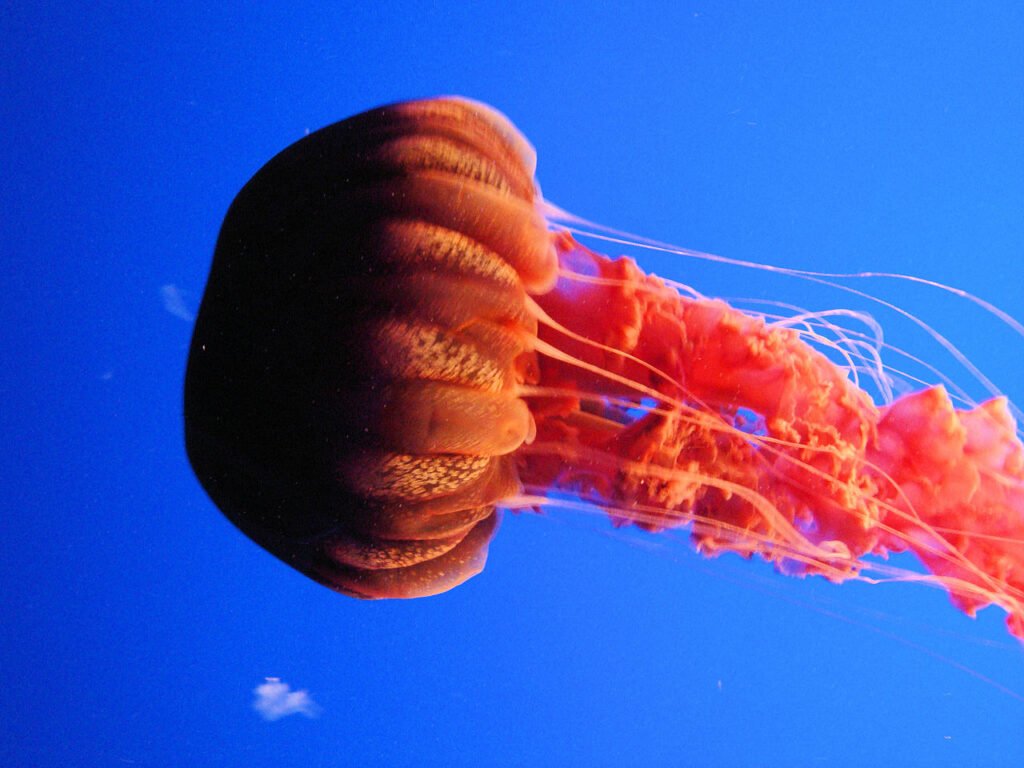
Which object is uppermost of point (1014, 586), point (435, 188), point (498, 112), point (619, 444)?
point (498, 112)

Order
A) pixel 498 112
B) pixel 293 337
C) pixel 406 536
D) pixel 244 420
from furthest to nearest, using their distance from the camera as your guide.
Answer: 1. pixel 498 112
2. pixel 406 536
3. pixel 244 420
4. pixel 293 337

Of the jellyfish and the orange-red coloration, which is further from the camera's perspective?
the orange-red coloration

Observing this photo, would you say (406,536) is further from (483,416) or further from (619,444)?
(619,444)

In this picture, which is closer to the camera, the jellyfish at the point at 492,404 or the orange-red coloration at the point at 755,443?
the jellyfish at the point at 492,404

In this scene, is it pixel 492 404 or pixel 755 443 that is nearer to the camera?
pixel 492 404

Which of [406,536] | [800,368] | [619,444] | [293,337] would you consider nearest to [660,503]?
[619,444]

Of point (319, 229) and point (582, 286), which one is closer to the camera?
point (319, 229)

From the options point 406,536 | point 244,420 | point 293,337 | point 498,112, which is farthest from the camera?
point 498,112

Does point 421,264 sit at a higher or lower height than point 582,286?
lower
